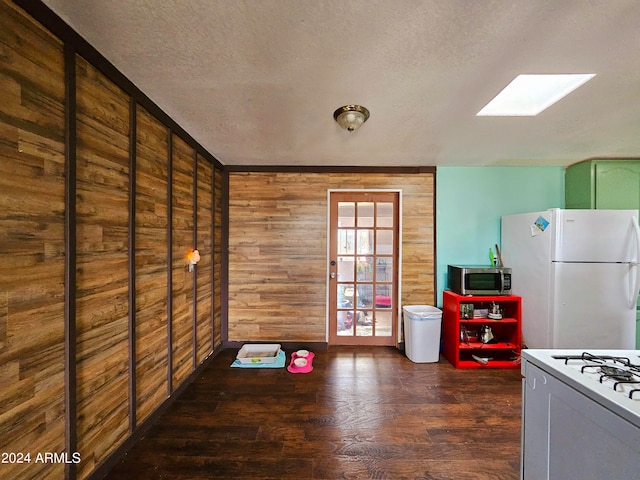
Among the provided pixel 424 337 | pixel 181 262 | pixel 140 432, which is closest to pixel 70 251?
pixel 181 262

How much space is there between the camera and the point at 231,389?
2447mm

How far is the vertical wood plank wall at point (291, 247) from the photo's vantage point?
3375 millimetres

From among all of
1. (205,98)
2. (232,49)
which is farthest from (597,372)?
(205,98)

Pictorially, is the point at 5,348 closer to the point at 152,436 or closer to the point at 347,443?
the point at 152,436

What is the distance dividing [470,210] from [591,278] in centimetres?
131

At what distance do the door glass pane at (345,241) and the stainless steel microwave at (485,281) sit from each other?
4.24 feet

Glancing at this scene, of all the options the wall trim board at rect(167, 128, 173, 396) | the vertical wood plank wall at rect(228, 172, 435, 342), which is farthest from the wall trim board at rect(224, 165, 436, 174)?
the wall trim board at rect(167, 128, 173, 396)

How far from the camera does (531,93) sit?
6.27 feet

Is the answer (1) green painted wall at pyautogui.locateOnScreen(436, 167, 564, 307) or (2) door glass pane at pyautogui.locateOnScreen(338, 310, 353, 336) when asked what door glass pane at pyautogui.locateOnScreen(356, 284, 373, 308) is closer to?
(2) door glass pane at pyautogui.locateOnScreen(338, 310, 353, 336)

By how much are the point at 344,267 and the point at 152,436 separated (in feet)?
7.83

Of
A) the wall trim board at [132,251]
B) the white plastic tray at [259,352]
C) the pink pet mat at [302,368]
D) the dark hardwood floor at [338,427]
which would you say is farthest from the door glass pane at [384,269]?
the wall trim board at [132,251]

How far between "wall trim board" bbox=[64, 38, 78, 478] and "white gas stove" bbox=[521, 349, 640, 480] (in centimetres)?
209

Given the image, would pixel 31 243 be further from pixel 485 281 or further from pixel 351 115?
pixel 485 281

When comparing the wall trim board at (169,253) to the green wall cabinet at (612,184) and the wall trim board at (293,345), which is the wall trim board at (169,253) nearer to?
the wall trim board at (293,345)
